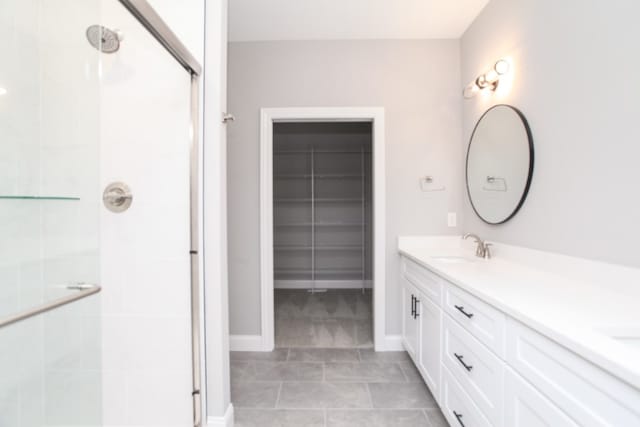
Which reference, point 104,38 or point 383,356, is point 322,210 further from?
A: point 104,38

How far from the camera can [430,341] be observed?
1.79 meters

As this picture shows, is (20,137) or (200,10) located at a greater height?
(200,10)

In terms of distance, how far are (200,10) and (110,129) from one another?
30.6 inches

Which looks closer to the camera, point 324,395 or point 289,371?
point 324,395

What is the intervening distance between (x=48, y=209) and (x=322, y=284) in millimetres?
3705

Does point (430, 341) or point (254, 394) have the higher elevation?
point (430, 341)

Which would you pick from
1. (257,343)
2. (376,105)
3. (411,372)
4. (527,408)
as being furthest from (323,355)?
(376,105)

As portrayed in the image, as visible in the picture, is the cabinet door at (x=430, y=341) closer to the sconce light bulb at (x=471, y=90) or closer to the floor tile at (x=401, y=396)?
the floor tile at (x=401, y=396)

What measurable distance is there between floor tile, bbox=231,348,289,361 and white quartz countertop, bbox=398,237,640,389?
1438 millimetres

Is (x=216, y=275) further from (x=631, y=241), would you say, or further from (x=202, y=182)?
(x=631, y=241)

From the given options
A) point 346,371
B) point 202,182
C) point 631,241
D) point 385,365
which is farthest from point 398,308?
point 202,182

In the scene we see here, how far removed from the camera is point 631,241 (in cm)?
111

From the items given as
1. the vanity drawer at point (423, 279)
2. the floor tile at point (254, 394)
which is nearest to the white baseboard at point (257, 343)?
the floor tile at point (254, 394)

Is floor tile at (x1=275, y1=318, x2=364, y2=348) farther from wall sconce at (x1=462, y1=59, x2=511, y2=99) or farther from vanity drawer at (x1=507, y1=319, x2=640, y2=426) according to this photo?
wall sconce at (x1=462, y1=59, x2=511, y2=99)
